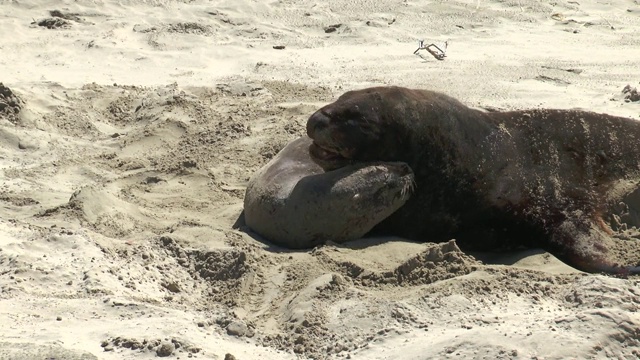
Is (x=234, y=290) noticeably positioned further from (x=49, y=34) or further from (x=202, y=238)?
(x=49, y=34)

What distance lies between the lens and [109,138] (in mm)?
8469

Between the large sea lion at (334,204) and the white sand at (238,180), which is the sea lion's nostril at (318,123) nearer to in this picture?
the large sea lion at (334,204)

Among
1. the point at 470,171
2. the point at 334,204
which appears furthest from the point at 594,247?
the point at 334,204

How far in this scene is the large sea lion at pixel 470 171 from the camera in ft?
19.5

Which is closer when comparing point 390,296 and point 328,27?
point 390,296

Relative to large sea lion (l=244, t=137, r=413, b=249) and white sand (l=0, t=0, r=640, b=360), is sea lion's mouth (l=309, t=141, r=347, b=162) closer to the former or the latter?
large sea lion (l=244, t=137, r=413, b=249)

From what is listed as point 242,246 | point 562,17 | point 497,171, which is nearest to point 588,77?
point 562,17

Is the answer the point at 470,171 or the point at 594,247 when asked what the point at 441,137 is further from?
the point at 594,247

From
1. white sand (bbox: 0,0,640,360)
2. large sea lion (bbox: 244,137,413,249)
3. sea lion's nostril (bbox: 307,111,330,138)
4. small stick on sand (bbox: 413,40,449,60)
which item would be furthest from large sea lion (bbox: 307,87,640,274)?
small stick on sand (bbox: 413,40,449,60)

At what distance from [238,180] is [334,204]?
1672 millimetres

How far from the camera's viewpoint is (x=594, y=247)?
Answer: 5832mm

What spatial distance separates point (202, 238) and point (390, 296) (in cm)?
142

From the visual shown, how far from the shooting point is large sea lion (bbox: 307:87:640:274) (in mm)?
5957

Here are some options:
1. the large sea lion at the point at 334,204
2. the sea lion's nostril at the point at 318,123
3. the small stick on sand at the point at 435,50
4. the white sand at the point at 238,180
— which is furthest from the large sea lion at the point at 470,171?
the small stick on sand at the point at 435,50
